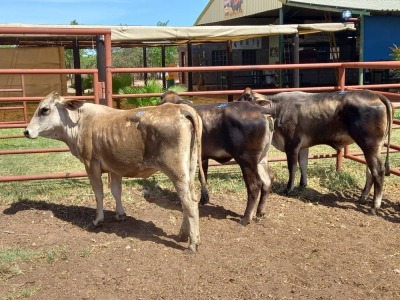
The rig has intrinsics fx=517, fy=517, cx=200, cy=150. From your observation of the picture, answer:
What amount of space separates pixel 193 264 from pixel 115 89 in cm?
1255

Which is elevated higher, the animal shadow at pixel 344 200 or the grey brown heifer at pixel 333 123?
the grey brown heifer at pixel 333 123

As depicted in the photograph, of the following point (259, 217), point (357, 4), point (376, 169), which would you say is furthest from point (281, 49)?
point (259, 217)

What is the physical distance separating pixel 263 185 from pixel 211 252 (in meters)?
1.37

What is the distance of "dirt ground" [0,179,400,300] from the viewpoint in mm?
3828

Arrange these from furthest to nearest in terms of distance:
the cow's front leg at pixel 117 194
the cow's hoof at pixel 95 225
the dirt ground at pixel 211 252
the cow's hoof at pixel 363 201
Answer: the cow's hoof at pixel 363 201 < the cow's front leg at pixel 117 194 < the cow's hoof at pixel 95 225 < the dirt ground at pixel 211 252

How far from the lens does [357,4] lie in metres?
18.2

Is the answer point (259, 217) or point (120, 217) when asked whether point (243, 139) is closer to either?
point (259, 217)

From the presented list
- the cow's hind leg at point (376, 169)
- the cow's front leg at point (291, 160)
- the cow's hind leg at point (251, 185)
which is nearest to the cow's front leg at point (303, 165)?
the cow's front leg at point (291, 160)

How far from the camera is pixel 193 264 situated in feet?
14.0

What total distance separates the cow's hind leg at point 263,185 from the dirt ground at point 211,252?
0.40 ft

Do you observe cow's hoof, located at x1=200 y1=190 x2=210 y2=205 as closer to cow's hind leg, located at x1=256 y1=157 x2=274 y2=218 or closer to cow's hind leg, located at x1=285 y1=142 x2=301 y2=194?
cow's hind leg, located at x1=256 y1=157 x2=274 y2=218

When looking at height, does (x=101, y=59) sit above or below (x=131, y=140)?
above

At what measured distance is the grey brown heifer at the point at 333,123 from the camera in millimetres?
5793

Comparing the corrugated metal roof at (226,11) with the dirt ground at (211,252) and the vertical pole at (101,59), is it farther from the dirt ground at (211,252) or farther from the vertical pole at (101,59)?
the dirt ground at (211,252)
